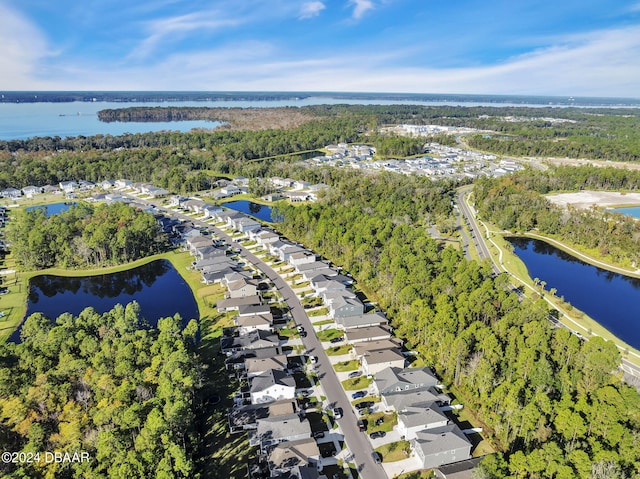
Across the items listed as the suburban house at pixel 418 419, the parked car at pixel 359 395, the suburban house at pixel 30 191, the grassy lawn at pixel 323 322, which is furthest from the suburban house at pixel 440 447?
the suburban house at pixel 30 191

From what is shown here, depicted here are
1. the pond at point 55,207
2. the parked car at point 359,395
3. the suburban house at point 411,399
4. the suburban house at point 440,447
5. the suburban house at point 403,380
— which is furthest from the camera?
the pond at point 55,207

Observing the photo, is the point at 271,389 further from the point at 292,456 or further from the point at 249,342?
the point at 249,342

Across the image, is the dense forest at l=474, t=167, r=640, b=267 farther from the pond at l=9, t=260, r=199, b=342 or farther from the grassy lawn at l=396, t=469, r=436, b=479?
the pond at l=9, t=260, r=199, b=342

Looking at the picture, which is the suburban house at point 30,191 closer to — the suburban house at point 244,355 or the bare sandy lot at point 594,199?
the suburban house at point 244,355

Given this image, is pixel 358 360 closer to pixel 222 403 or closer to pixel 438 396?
pixel 438 396

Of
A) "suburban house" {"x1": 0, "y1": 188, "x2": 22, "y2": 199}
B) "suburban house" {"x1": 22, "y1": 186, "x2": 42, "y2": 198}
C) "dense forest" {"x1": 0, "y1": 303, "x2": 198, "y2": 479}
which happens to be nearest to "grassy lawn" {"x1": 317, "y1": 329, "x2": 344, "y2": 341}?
"dense forest" {"x1": 0, "y1": 303, "x2": 198, "y2": 479}

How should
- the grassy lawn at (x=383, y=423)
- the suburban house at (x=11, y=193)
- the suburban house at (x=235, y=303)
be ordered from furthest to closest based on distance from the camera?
the suburban house at (x=11, y=193) → the suburban house at (x=235, y=303) → the grassy lawn at (x=383, y=423)
